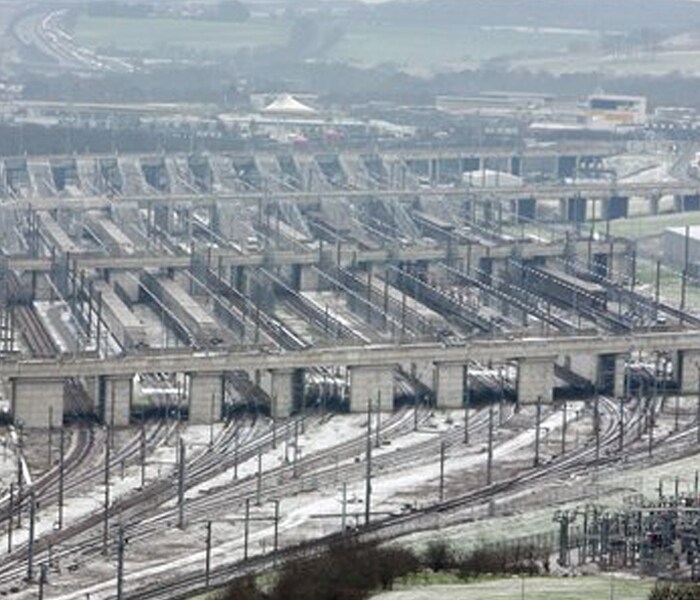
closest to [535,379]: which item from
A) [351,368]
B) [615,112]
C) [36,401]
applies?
[351,368]

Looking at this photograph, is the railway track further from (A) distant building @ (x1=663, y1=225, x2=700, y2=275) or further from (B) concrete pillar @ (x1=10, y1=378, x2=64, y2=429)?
(A) distant building @ (x1=663, y1=225, x2=700, y2=275)

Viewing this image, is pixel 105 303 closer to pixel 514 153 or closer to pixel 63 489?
pixel 63 489

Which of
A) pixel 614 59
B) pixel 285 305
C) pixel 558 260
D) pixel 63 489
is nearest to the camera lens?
pixel 63 489

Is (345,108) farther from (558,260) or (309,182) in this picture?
(558,260)

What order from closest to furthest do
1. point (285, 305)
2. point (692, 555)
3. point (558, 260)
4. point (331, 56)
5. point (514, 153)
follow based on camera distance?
point (692, 555) < point (285, 305) < point (558, 260) < point (514, 153) < point (331, 56)

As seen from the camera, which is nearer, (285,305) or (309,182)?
(285,305)

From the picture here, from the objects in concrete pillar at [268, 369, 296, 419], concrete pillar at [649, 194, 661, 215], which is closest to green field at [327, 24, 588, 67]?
concrete pillar at [649, 194, 661, 215]

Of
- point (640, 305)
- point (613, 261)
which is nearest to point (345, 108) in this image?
point (613, 261)
